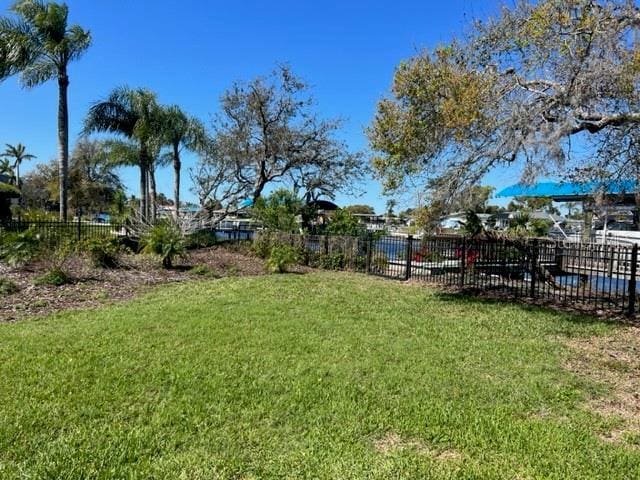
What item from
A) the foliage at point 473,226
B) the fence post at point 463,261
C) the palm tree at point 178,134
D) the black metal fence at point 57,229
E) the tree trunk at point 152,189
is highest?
the palm tree at point 178,134

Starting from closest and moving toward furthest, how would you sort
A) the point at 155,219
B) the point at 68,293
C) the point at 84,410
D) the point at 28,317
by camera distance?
the point at 84,410
the point at 28,317
the point at 68,293
the point at 155,219

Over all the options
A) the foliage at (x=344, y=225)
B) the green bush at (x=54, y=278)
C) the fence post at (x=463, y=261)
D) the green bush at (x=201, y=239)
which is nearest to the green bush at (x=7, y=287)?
the green bush at (x=54, y=278)

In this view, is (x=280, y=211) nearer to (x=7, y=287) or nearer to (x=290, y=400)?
(x=7, y=287)

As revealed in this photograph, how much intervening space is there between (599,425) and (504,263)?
8.54 meters

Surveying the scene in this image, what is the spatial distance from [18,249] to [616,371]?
11.0 metres

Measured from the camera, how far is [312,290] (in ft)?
32.6

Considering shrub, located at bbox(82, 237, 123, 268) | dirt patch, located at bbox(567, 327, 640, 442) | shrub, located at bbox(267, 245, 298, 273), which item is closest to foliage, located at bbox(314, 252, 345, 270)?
shrub, located at bbox(267, 245, 298, 273)

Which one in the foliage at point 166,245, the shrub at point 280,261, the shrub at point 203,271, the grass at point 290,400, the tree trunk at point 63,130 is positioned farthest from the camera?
→ the tree trunk at point 63,130

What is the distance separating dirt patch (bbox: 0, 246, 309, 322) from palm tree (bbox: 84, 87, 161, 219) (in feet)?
29.7

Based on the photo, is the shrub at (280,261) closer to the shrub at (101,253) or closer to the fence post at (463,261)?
the shrub at (101,253)

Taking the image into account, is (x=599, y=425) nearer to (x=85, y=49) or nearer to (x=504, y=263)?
(x=504, y=263)

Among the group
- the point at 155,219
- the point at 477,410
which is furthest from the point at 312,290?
the point at 155,219

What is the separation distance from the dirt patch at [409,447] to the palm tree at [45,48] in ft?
62.3

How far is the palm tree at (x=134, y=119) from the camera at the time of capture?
850 inches
